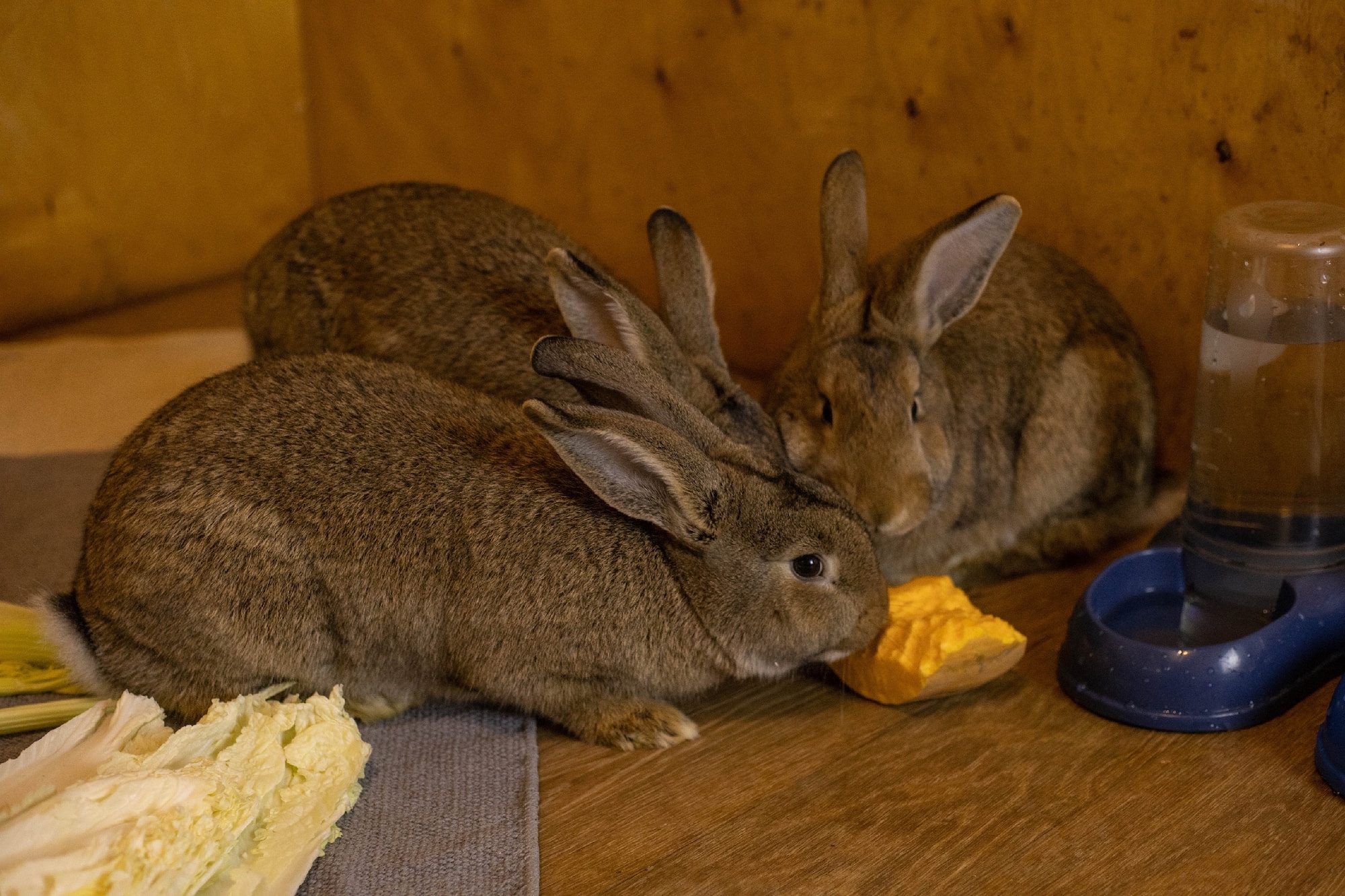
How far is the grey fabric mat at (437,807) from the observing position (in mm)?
2275

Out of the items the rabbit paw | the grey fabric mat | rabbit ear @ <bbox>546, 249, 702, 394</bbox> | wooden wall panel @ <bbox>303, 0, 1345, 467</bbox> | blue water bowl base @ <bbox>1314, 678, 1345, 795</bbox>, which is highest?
wooden wall panel @ <bbox>303, 0, 1345, 467</bbox>

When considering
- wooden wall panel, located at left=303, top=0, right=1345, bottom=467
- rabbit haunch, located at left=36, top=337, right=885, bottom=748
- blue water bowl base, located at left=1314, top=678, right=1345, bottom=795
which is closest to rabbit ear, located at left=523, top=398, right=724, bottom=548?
rabbit haunch, located at left=36, top=337, right=885, bottom=748

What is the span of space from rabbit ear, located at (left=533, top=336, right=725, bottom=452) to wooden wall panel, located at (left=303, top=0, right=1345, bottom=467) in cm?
128

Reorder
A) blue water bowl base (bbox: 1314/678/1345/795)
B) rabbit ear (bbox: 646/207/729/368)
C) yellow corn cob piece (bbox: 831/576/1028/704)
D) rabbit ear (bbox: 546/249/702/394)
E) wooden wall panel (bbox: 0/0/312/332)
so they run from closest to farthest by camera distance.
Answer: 1. blue water bowl base (bbox: 1314/678/1345/795)
2. yellow corn cob piece (bbox: 831/576/1028/704)
3. rabbit ear (bbox: 546/249/702/394)
4. rabbit ear (bbox: 646/207/729/368)
5. wooden wall panel (bbox: 0/0/312/332)

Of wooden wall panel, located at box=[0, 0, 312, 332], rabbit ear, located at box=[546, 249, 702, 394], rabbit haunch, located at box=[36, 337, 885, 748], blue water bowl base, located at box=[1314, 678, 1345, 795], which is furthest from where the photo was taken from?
wooden wall panel, located at box=[0, 0, 312, 332]

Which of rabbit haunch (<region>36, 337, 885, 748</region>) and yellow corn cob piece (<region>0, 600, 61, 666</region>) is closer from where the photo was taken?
rabbit haunch (<region>36, 337, 885, 748</region>)

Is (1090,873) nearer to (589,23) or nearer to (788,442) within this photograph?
(788,442)

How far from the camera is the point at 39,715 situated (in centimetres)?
265

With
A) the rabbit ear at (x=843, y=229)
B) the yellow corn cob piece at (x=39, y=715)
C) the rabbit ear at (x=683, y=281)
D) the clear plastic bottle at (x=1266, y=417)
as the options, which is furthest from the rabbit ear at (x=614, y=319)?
the yellow corn cob piece at (x=39, y=715)

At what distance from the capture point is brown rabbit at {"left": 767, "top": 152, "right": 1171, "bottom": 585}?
9.36ft

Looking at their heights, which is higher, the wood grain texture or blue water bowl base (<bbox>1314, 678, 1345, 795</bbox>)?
blue water bowl base (<bbox>1314, 678, 1345, 795</bbox>)

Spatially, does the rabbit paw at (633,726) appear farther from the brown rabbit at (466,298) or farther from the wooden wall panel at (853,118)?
the wooden wall panel at (853,118)

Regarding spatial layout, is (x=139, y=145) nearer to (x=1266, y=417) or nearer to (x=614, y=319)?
Result: (x=614, y=319)

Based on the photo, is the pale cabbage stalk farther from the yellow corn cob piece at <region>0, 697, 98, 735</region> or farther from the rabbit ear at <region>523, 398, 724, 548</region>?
the rabbit ear at <region>523, 398, 724, 548</region>
